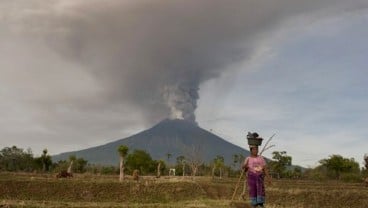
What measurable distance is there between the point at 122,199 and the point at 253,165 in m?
22.6

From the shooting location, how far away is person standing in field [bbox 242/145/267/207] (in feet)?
50.0

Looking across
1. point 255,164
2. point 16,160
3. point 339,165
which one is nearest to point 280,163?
point 339,165

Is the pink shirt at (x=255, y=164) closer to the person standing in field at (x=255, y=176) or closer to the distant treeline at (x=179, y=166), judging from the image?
the person standing in field at (x=255, y=176)

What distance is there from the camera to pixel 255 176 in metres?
15.2

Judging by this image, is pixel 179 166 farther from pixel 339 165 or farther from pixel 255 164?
pixel 255 164

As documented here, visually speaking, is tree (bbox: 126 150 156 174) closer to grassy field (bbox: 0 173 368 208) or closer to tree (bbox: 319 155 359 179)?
tree (bbox: 319 155 359 179)

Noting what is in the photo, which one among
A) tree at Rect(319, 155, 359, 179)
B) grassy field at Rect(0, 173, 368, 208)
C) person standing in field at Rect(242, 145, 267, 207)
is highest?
tree at Rect(319, 155, 359, 179)

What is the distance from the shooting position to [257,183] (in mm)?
15219

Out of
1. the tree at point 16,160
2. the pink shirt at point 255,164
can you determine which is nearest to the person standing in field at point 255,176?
the pink shirt at point 255,164

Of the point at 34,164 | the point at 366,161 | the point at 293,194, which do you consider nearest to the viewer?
the point at 293,194

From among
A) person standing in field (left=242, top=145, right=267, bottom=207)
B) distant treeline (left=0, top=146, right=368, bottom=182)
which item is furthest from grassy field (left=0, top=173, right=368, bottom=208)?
distant treeline (left=0, top=146, right=368, bottom=182)

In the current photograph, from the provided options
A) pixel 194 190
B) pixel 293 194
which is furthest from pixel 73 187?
pixel 293 194

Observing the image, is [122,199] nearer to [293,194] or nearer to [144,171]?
[293,194]

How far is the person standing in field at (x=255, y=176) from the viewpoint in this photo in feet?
50.0
